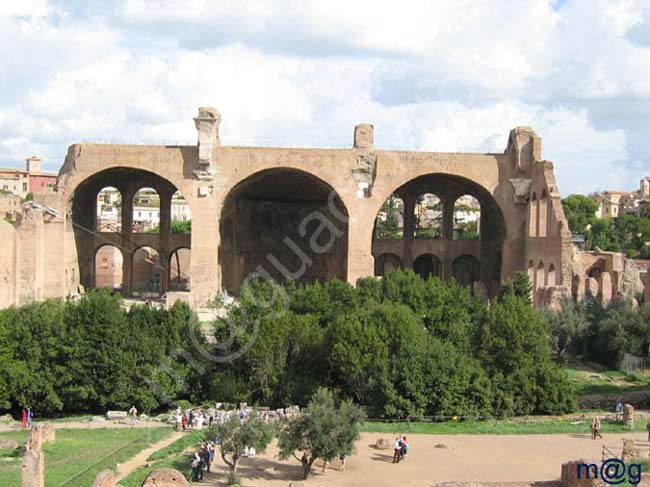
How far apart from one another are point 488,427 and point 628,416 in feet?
11.0

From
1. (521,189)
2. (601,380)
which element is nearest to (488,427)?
(601,380)

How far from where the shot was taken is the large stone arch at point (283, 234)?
1570 inches

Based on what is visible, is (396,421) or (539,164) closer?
(396,421)

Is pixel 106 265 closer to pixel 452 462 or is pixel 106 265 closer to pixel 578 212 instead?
pixel 452 462

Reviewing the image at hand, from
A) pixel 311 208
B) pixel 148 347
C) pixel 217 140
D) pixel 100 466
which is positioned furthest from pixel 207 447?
pixel 311 208

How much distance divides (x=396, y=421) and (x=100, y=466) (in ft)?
25.1

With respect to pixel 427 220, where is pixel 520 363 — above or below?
below

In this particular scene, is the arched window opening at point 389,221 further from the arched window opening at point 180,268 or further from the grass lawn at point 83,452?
the grass lawn at point 83,452

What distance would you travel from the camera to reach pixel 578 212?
71438mm

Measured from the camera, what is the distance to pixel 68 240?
119 ft

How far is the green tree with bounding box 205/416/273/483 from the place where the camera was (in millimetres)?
16875

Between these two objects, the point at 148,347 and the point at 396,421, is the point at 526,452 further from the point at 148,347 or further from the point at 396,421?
the point at 148,347

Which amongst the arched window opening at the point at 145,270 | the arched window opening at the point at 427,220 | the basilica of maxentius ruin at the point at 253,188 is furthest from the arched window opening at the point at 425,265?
the arched window opening at the point at 145,270

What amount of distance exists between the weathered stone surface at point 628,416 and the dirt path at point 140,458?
34.8 feet
